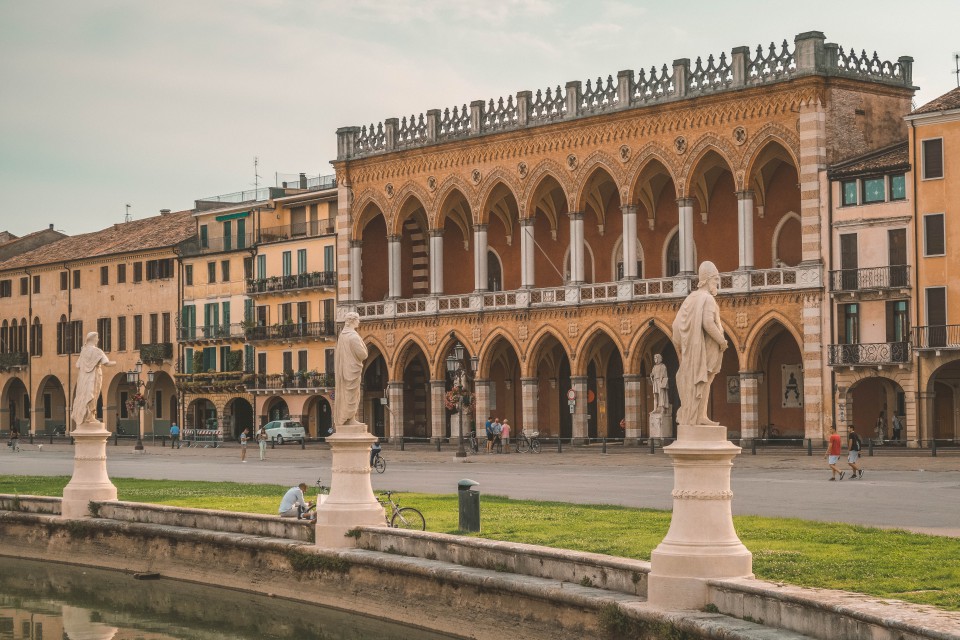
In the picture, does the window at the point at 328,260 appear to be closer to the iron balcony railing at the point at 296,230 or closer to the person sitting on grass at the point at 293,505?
the iron balcony railing at the point at 296,230

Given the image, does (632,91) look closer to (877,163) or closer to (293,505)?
(877,163)

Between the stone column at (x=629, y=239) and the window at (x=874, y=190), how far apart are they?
30.6 ft

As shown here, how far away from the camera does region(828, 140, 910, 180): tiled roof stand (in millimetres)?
46000

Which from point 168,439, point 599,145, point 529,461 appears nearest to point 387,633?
point 529,461

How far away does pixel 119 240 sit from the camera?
82.6 meters

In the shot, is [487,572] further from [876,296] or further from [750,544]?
[876,296]

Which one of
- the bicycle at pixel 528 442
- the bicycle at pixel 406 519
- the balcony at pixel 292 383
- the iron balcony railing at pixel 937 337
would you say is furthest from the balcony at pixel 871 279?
the bicycle at pixel 406 519

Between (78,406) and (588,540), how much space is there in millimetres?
12294

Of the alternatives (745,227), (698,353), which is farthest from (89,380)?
(745,227)

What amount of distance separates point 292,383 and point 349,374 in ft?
158

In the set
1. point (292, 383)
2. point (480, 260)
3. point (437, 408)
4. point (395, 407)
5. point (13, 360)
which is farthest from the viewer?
point (13, 360)

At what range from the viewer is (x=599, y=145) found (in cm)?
5447

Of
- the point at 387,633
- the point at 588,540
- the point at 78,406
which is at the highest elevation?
the point at 78,406

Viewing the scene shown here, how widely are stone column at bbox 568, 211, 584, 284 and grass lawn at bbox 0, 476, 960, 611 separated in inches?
1089
